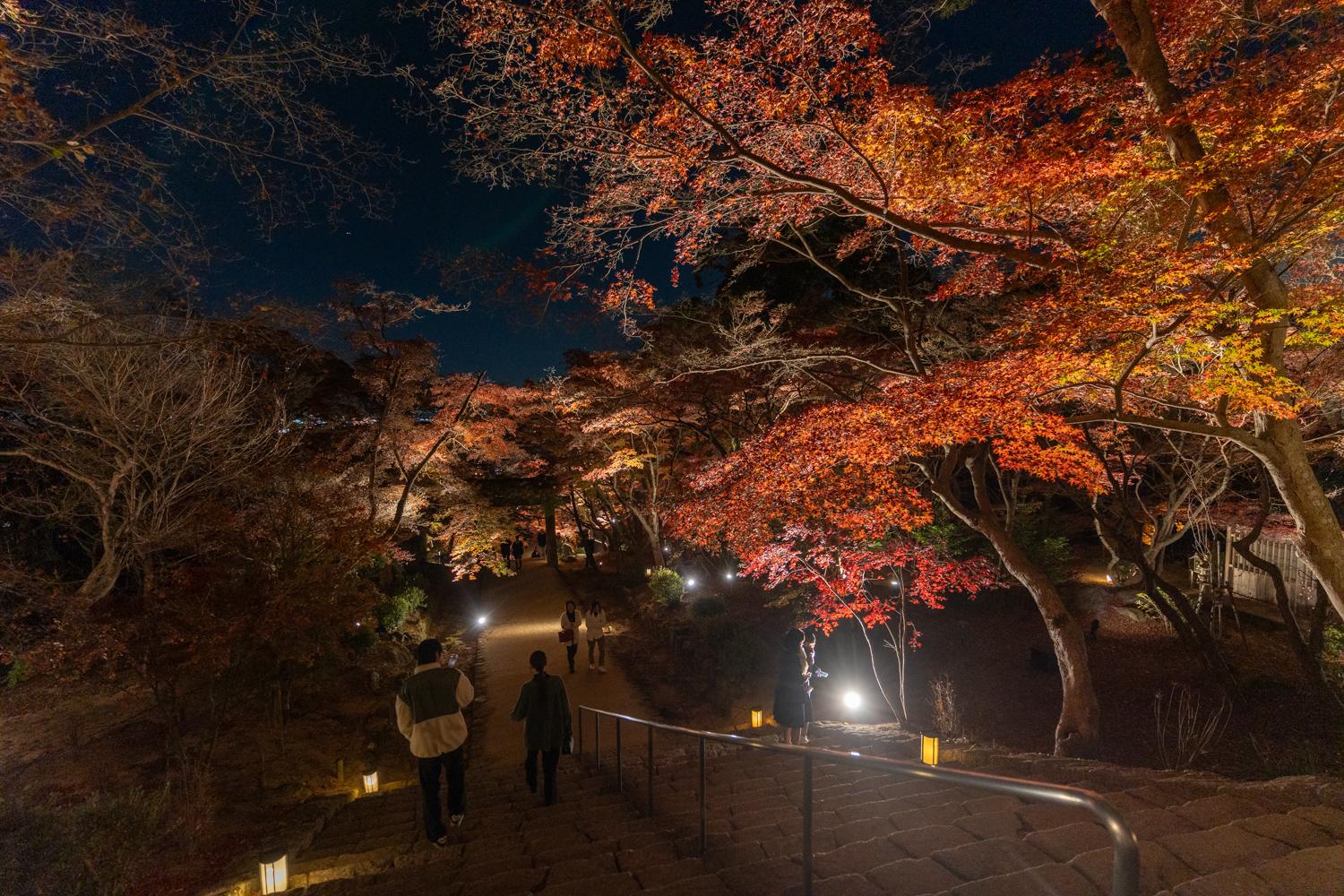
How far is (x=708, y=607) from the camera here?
15703 millimetres

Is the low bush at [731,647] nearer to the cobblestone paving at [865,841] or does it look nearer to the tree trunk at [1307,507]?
the cobblestone paving at [865,841]

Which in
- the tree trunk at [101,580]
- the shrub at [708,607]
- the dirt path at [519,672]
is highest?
the tree trunk at [101,580]

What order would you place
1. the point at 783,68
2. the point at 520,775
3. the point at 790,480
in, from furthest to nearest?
the point at 790,480, the point at 520,775, the point at 783,68

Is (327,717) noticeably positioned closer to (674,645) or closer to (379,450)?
(379,450)

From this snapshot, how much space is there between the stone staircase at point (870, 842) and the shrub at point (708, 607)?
31.0 ft

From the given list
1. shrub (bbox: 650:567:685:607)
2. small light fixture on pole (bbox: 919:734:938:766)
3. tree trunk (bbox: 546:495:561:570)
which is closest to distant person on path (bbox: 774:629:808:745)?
small light fixture on pole (bbox: 919:734:938:766)

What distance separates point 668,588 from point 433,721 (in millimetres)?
12475

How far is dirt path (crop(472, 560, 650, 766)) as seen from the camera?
10.2 metres

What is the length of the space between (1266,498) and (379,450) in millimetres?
17063

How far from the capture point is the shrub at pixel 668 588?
1664 cm

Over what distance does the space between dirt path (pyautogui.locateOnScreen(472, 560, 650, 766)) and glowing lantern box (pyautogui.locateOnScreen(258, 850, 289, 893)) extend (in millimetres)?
4452

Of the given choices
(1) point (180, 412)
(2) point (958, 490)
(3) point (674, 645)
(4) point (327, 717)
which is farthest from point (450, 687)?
(2) point (958, 490)

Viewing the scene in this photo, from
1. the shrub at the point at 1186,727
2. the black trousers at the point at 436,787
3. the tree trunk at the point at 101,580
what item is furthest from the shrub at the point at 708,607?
the tree trunk at the point at 101,580

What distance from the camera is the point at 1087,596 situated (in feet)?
47.2
